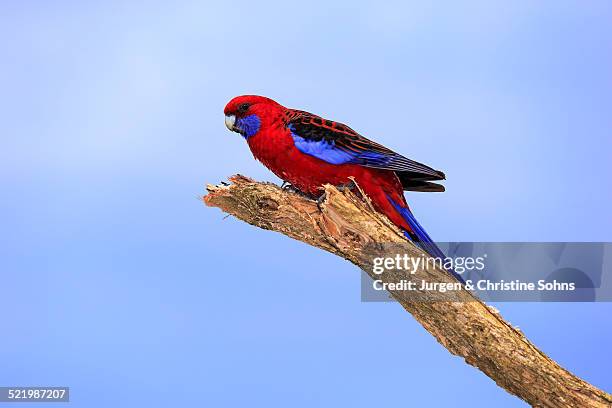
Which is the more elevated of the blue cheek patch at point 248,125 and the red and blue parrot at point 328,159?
the blue cheek patch at point 248,125

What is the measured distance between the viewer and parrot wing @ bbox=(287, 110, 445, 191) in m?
5.14

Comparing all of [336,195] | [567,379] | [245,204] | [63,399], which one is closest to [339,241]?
[336,195]

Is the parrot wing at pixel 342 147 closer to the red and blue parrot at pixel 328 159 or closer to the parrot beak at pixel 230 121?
the red and blue parrot at pixel 328 159

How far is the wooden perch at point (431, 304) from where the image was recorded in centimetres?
476

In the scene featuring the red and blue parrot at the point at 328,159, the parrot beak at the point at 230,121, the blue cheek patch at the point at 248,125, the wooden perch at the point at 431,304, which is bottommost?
the wooden perch at the point at 431,304

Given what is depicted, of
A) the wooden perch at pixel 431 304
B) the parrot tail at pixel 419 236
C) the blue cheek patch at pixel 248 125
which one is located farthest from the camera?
the blue cheek patch at pixel 248 125

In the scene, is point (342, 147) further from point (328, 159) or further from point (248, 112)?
point (248, 112)

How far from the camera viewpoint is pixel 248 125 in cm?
538

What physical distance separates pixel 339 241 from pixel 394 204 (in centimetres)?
49

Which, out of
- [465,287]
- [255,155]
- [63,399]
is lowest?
[63,399]

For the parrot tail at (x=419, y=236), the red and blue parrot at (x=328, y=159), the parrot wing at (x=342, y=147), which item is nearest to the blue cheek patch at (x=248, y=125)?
the red and blue parrot at (x=328, y=159)

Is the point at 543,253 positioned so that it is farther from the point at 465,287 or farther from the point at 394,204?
the point at 394,204

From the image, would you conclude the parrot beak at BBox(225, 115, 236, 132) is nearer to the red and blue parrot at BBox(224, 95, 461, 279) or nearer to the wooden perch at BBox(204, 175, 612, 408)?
the red and blue parrot at BBox(224, 95, 461, 279)

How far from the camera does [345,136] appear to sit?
17.1ft
